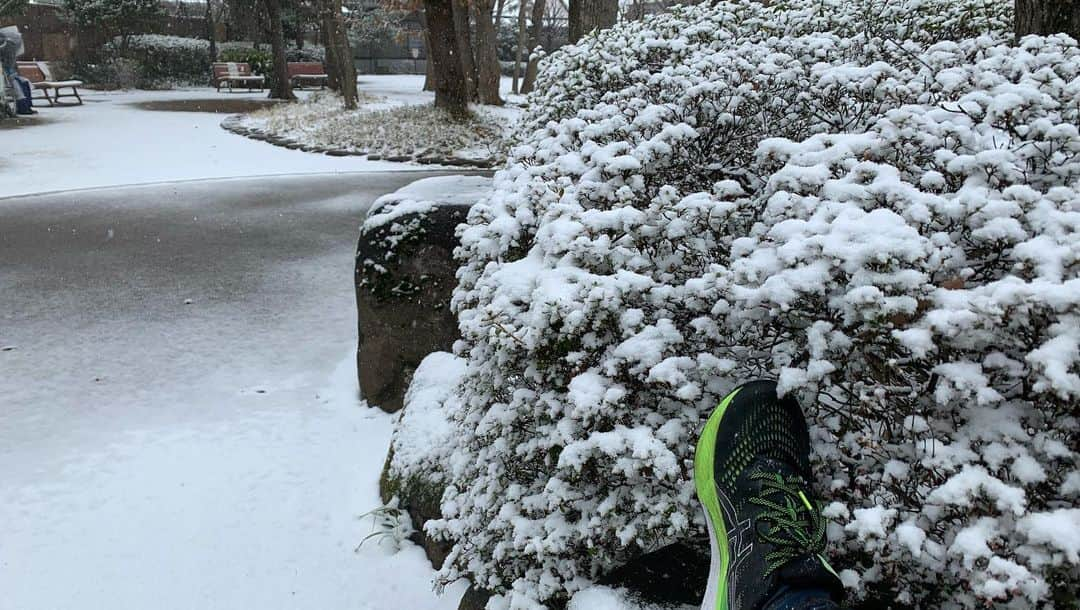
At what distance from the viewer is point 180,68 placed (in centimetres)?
2717

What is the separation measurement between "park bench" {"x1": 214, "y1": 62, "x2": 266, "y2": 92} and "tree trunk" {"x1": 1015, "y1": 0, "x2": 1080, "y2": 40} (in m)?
26.2

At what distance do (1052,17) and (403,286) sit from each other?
3.38 meters

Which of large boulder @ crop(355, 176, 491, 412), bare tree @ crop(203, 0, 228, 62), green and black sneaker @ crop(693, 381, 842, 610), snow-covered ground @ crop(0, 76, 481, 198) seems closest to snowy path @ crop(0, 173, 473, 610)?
large boulder @ crop(355, 176, 491, 412)

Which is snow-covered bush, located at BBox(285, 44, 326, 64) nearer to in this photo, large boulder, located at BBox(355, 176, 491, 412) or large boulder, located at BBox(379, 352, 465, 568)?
large boulder, located at BBox(355, 176, 491, 412)

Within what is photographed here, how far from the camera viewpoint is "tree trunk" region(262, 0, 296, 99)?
19.7 metres

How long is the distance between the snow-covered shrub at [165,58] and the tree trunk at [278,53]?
8.08 meters

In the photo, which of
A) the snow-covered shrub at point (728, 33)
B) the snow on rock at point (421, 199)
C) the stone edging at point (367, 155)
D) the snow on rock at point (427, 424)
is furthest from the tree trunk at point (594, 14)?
the snow on rock at point (427, 424)

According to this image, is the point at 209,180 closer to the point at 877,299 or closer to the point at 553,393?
the point at 553,393

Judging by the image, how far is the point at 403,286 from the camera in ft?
13.1

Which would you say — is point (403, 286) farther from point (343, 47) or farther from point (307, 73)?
point (307, 73)

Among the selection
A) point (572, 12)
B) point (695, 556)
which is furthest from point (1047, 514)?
point (572, 12)

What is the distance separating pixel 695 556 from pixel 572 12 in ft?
27.7

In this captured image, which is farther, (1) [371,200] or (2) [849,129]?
(1) [371,200]

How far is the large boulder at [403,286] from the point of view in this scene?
3.96 m
